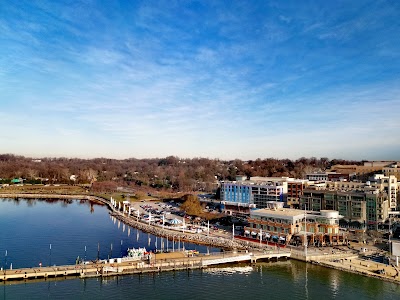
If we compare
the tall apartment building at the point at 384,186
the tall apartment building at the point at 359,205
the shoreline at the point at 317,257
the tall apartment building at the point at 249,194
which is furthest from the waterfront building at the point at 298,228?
the tall apartment building at the point at 249,194

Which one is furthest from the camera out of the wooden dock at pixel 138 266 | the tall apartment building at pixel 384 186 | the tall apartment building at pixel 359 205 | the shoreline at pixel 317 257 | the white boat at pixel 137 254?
the tall apartment building at pixel 384 186

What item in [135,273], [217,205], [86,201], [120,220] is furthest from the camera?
[86,201]

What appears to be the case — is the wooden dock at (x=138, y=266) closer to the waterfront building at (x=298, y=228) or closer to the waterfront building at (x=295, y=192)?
the waterfront building at (x=298, y=228)

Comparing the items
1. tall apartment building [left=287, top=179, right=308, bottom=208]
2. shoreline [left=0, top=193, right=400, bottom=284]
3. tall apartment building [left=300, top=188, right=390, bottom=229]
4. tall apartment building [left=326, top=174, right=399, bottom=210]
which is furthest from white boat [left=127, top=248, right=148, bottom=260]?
tall apartment building [left=326, top=174, right=399, bottom=210]

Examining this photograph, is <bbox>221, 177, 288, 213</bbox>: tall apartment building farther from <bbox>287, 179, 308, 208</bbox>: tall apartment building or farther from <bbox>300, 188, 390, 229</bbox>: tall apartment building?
<bbox>300, 188, 390, 229</bbox>: tall apartment building

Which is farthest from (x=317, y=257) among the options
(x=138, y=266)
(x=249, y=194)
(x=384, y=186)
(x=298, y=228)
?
(x=249, y=194)

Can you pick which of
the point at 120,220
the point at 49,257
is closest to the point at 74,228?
the point at 120,220

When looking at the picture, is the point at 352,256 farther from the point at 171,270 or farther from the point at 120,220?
the point at 120,220
